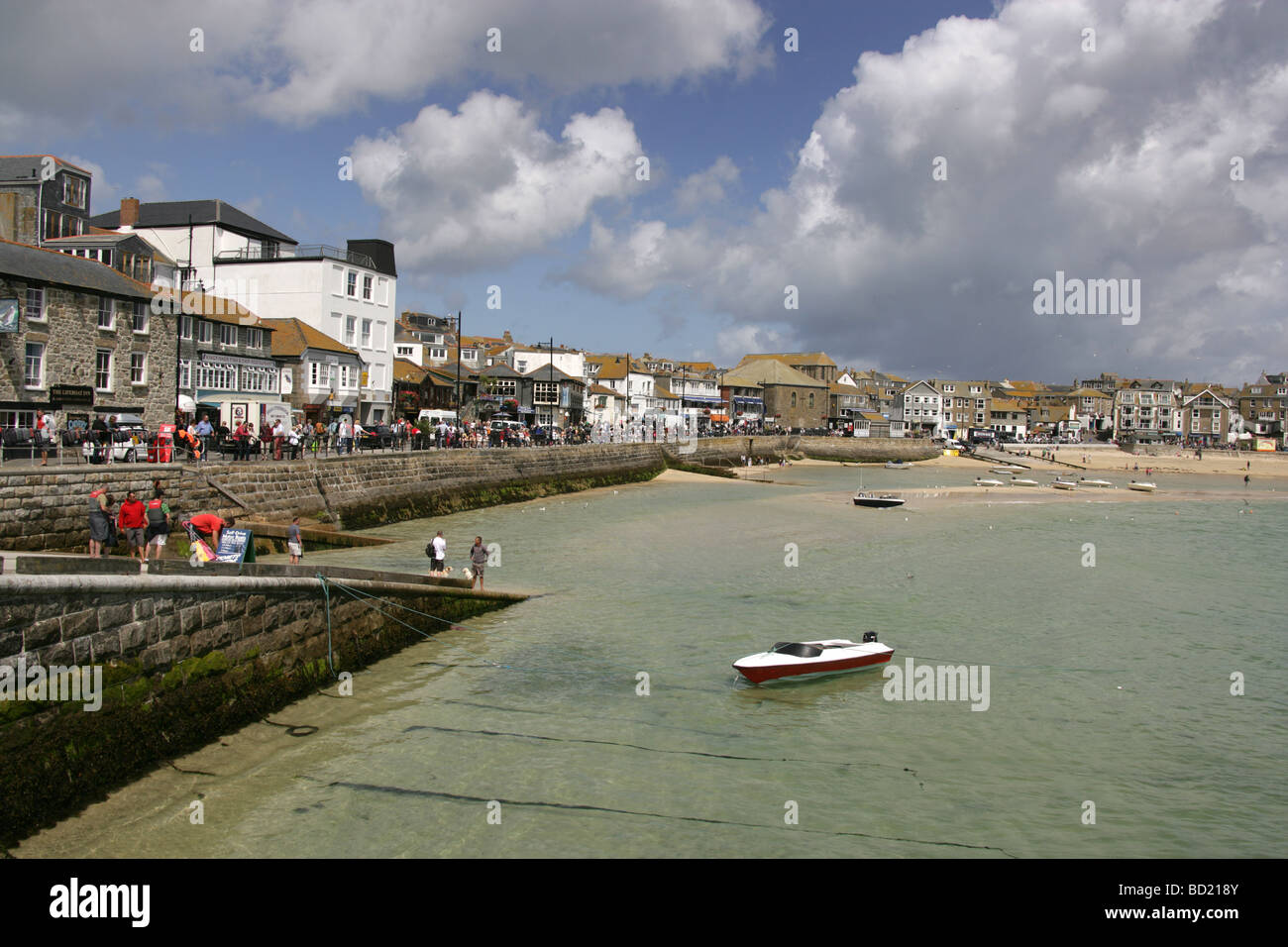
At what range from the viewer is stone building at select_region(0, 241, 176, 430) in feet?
90.3

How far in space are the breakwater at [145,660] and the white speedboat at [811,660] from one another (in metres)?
7.66

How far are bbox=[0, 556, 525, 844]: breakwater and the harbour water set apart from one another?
17.4 inches

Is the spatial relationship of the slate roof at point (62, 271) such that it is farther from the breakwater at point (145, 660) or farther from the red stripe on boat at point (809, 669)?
the red stripe on boat at point (809, 669)

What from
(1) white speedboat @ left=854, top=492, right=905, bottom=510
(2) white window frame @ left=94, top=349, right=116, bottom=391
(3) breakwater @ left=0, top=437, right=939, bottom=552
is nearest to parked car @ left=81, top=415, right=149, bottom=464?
(2) white window frame @ left=94, top=349, right=116, bottom=391

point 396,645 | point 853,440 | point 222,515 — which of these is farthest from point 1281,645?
point 853,440

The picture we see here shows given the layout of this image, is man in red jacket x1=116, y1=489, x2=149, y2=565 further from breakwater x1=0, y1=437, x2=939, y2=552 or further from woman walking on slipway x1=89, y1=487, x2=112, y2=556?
breakwater x1=0, y1=437, x2=939, y2=552

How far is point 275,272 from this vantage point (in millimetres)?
52156

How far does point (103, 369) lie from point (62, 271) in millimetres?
3625

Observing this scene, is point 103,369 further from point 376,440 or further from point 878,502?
point 878,502

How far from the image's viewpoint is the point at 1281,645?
69.2ft

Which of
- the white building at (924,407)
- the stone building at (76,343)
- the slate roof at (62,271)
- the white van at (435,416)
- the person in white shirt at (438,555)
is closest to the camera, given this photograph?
the person in white shirt at (438,555)

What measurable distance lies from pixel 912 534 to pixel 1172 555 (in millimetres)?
10371

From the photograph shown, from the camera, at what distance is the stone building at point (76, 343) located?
27531 millimetres

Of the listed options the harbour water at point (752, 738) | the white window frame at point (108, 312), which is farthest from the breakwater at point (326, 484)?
the white window frame at point (108, 312)
